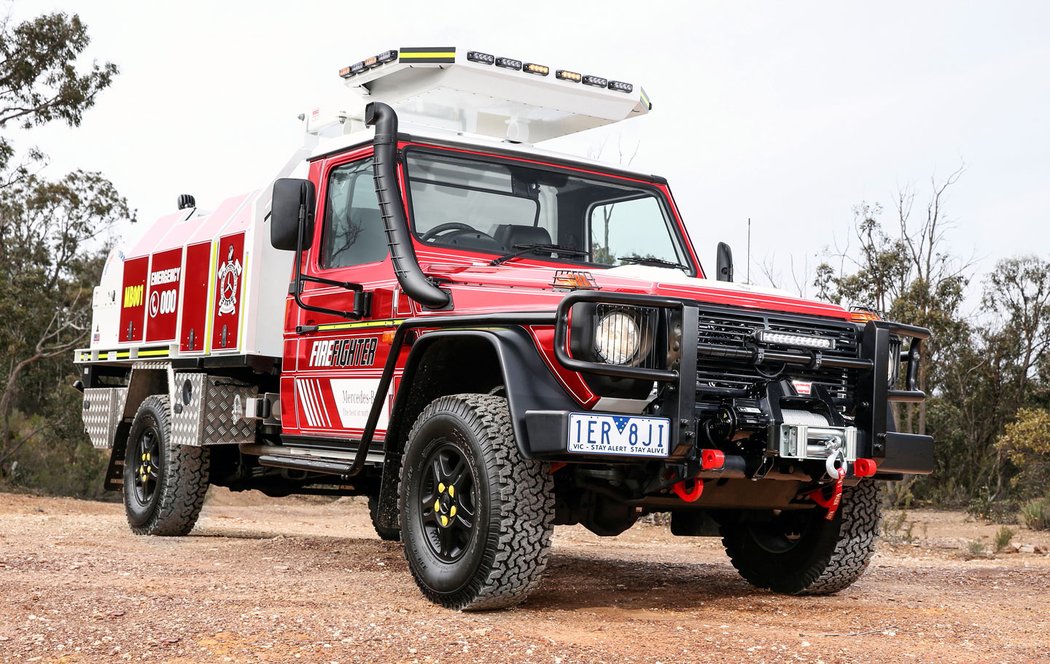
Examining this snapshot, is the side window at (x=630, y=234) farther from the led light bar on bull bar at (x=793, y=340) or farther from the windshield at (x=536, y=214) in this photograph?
the led light bar on bull bar at (x=793, y=340)

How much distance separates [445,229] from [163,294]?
134 inches

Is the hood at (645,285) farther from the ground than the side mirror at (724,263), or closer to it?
closer to it

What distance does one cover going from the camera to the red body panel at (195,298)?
8.71m

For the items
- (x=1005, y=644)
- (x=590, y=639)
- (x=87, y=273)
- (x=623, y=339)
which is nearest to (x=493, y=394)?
(x=623, y=339)

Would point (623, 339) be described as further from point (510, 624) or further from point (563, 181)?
point (563, 181)

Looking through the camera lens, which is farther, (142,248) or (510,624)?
(142,248)

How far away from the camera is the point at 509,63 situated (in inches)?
302

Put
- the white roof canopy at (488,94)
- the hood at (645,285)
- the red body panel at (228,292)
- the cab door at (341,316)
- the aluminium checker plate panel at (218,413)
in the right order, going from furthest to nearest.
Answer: the aluminium checker plate panel at (218,413)
the red body panel at (228,292)
the white roof canopy at (488,94)
the cab door at (341,316)
the hood at (645,285)

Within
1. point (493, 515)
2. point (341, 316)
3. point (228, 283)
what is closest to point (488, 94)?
point (341, 316)

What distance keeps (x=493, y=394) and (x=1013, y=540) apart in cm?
1077

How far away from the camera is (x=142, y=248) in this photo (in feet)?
32.4

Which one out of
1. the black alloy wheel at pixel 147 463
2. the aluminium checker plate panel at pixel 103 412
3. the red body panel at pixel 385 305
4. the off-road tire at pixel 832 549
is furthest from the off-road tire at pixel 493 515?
the aluminium checker plate panel at pixel 103 412

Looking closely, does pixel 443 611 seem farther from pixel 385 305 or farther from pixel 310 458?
pixel 310 458

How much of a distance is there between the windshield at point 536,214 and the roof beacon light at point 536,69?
818mm
